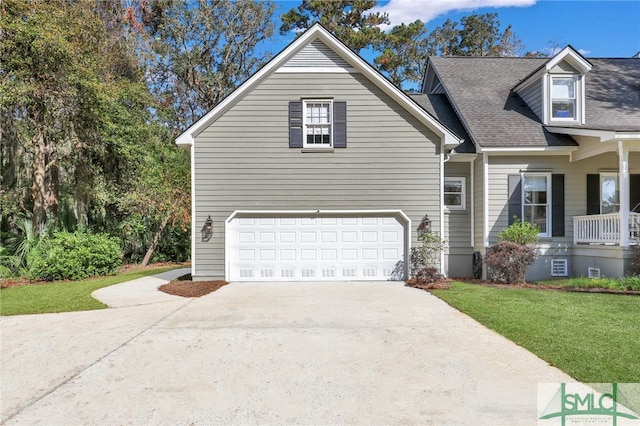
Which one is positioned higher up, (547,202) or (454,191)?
(454,191)

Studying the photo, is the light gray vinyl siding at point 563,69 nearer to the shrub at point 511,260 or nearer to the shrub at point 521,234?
the shrub at point 521,234

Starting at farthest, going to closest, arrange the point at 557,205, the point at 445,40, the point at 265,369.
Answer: the point at 445,40
the point at 557,205
the point at 265,369

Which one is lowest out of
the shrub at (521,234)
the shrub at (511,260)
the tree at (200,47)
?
the shrub at (511,260)

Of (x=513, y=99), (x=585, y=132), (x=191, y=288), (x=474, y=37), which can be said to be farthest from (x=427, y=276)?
(x=474, y=37)

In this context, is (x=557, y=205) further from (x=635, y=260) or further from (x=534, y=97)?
(x=534, y=97)

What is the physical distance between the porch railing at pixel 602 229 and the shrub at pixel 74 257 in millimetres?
14274

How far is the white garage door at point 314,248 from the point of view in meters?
11.2

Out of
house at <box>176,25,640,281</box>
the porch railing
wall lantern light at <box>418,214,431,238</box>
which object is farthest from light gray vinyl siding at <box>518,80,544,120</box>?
wall lantern light at <box>418,214,431,238</box>

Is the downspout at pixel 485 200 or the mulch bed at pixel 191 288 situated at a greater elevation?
the downspout at pixel 485 200

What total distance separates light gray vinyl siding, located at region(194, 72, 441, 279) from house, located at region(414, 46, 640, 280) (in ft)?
5.26

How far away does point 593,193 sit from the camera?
1194cm

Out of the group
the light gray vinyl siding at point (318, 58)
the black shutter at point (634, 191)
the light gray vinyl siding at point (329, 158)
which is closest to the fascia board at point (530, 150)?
the light gray vinyl siding at point (329, 158)

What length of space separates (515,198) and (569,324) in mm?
6459

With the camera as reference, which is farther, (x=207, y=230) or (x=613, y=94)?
(x=613, y=94)
